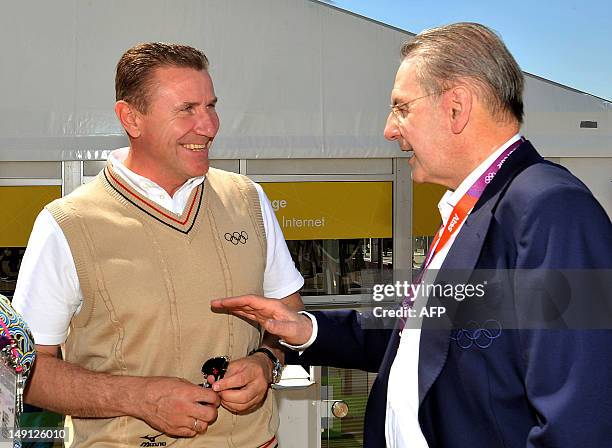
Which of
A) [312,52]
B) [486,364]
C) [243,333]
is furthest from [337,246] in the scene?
[486,364]

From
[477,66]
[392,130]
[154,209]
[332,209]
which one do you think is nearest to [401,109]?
[392,130]

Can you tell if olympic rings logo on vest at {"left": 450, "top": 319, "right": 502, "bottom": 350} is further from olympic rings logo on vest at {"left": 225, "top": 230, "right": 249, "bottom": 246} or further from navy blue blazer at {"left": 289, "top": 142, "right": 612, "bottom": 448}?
olympic rings logo on vest at {"left": 225, "top": 230, "right": 249, "bottom": 246}

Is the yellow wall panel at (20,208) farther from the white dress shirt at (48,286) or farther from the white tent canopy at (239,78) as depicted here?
the white dress shirt at (48,286)

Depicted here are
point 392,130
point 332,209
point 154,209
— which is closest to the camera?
point 392,130

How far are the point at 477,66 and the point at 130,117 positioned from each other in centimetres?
98

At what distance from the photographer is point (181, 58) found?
7.02 ft

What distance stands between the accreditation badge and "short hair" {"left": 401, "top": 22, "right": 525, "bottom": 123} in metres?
0.98

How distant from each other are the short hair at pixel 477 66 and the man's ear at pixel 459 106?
0.07ft

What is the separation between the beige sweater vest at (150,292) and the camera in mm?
1950

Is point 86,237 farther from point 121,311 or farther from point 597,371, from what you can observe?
point 597,371

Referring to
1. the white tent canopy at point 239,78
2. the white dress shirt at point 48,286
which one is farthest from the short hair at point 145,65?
the white tent canopy at point 239,78

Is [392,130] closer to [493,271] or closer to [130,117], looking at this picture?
[493,271]

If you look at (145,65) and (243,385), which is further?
(145,65)

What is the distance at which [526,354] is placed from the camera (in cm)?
143
